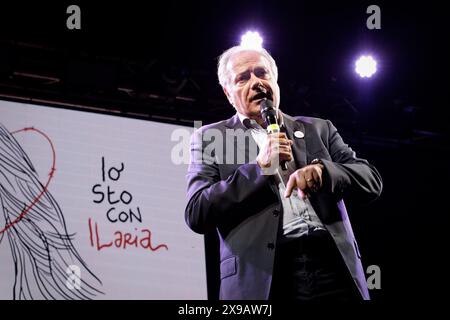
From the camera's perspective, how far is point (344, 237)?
178cm

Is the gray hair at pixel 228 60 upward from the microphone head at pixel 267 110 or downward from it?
upward

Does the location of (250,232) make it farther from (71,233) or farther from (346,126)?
(346,126)

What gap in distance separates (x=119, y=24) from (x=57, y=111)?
0.91 metres

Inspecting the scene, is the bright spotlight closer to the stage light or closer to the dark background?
the dark background

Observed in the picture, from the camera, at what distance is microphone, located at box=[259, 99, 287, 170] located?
1.82 metres

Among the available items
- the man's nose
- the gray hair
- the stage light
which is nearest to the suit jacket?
the man's nose

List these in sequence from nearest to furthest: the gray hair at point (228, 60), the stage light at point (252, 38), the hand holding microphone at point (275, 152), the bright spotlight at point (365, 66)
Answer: the hand holding microphone at point (275, 152) < the gray hair at point (228, 60) < the stage light at point (252, 38) < the bright spotlight at point (365, 66)

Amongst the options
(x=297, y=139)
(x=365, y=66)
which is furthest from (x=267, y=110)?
(x=365, y=66)

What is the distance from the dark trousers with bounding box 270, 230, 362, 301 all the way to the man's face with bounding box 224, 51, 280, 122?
1.80 feet

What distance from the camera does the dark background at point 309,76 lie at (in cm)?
432

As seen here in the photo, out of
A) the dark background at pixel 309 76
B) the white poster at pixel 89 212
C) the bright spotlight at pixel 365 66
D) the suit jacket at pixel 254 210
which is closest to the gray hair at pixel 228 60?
the suit jacket at pixel 254 210

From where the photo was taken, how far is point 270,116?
189 centimetres

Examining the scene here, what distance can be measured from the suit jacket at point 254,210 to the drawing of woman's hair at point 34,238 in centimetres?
203

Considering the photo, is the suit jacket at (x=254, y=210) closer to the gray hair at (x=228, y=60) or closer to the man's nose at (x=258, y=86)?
the man's nose at (x=258, y=86)
